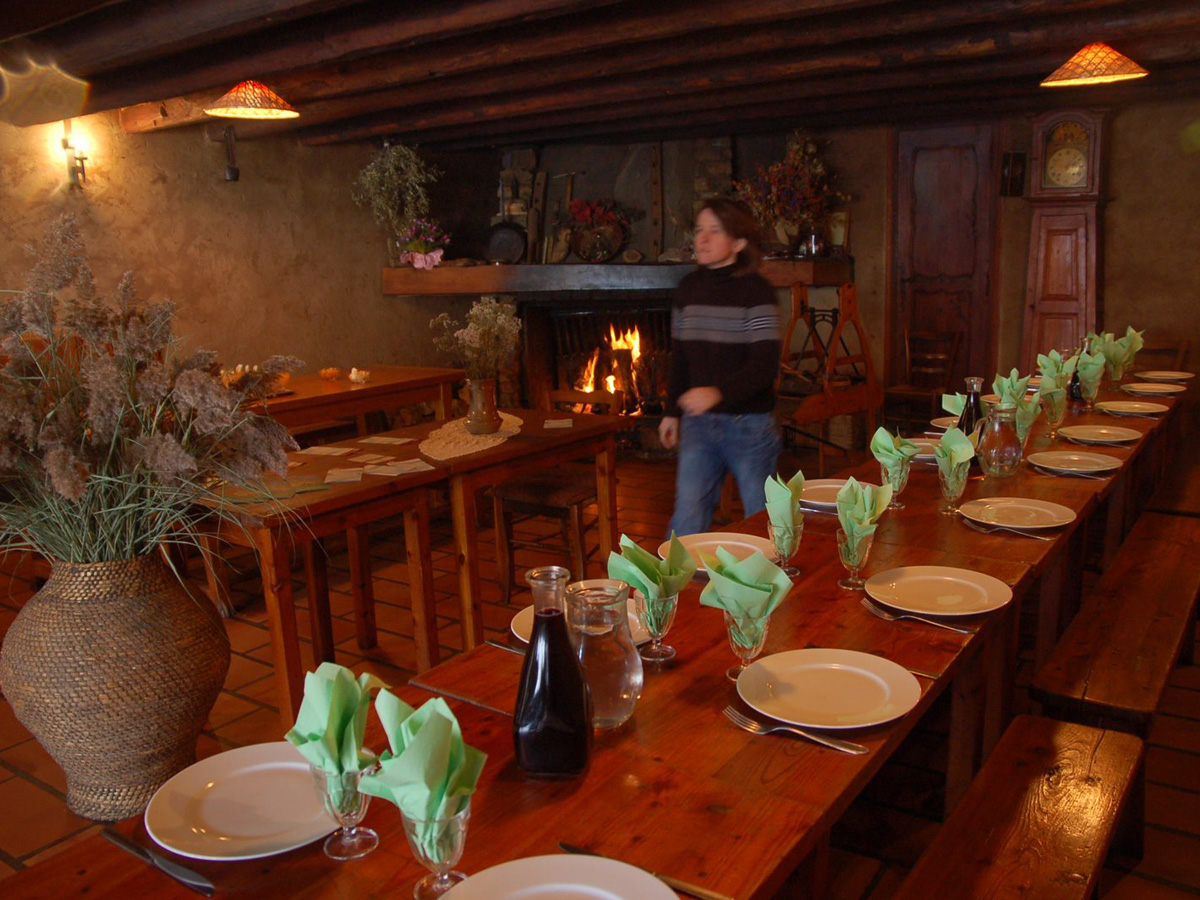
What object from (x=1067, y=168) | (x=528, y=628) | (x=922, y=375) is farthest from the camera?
(x=922, y=375)

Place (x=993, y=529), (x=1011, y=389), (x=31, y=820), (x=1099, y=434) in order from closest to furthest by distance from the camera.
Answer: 1. (x=993, y=529)
2. (x=31, y=820)
3. (x=1011, y=389)
4. (x=1099, y=434)

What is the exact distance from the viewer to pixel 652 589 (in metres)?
1.53

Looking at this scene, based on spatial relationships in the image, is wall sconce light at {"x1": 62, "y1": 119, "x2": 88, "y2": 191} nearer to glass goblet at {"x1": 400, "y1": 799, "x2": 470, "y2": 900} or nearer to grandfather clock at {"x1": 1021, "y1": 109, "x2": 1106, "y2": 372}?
glass goblet at {"x1": 400, "y1": 799, "x2": 470, "y2": 900}

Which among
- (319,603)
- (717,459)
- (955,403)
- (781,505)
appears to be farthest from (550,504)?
(781,505)

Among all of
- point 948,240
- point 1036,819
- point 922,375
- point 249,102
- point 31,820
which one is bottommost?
point 31,820

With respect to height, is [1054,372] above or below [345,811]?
above

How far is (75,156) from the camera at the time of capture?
18.2 ft

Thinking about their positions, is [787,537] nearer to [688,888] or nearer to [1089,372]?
[688,888]

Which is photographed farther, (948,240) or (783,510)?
(948,240)

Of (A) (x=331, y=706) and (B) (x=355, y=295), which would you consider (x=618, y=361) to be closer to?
(B) (x=355, y=295)

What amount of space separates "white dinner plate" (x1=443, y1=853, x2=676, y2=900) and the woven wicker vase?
110 cm

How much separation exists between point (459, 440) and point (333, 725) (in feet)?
8.24

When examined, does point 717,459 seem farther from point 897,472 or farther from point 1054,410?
point 1054,410

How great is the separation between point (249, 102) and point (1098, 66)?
11.9 feet
